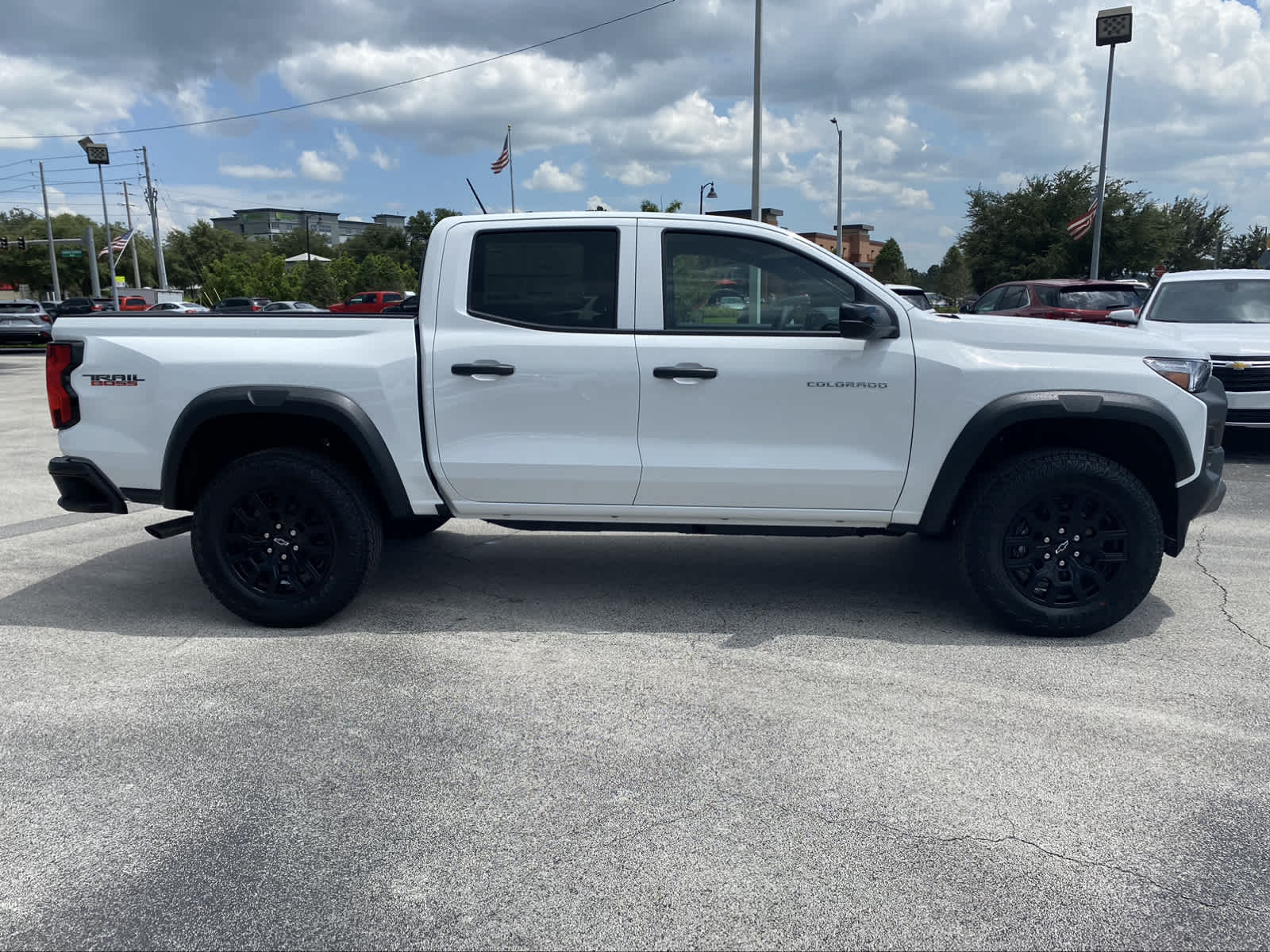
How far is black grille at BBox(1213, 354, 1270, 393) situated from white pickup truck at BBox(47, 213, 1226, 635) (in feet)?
16.9

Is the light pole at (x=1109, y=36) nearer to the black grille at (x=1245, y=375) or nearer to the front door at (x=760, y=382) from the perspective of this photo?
the black grille at (x=1245, y=375)

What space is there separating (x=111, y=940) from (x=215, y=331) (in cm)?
298

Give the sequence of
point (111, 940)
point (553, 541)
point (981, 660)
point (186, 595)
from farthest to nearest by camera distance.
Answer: point (553, 541) < point (186, 595) < point (981, 660) < point (111, 940)

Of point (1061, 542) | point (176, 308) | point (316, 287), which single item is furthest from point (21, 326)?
point (316, 287)

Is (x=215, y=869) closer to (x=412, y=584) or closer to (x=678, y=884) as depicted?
(x=678, y=884)

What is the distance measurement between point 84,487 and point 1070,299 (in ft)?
44.1

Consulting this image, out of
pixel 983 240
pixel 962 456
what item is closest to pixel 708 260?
pixel 962 456

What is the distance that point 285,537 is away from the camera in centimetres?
480

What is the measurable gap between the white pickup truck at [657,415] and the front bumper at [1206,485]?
2 centimetres

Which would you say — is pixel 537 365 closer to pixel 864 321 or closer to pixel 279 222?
pixel 864 321

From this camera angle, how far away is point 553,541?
6656 mm

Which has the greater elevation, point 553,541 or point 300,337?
point 300,337

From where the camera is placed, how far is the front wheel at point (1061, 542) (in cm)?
452

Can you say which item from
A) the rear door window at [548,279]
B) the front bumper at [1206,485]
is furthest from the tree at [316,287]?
the front bumper at [1206,485]
